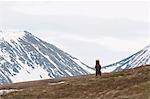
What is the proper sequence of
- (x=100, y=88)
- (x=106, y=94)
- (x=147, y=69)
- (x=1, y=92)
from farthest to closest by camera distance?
(x=1, y=92) < (x=147, y=69) < (x=100, y=88) < (x=106, y=94)

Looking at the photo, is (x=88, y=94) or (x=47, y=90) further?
(x=47, y=90)

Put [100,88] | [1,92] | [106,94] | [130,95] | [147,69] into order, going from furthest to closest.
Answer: [1,92] < [147,69] < [100,88] < [106,94] < [130,95]

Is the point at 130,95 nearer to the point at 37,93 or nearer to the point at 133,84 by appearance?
the point at 133,84

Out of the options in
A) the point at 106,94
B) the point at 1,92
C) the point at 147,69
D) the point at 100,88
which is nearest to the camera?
the point at 106,94

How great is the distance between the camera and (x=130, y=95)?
169 ft

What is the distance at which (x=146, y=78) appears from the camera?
57.3 metres

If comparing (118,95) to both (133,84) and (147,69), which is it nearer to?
(133,84)

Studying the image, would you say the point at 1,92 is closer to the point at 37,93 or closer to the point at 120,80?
the point at 37,93

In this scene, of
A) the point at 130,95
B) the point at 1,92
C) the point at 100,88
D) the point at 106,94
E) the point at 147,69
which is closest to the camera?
the point at 130,95

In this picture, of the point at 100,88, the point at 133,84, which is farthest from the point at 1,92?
the point at 133,84

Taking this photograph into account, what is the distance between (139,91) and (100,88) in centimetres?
750

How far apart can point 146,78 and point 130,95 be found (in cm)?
634

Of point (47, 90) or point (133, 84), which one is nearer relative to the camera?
point (133, 84)

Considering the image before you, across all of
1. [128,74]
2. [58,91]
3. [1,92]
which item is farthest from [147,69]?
[1,92]
